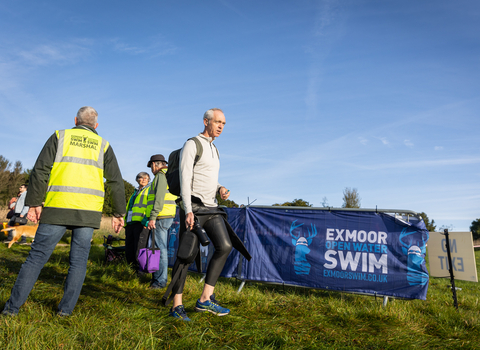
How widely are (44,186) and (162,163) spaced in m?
2.85

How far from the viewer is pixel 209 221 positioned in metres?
3.67

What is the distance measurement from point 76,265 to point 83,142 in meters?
1.19

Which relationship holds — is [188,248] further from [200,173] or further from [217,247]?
[200,173]

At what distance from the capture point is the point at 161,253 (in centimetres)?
559

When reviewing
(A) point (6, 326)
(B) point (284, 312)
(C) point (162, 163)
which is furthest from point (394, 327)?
(C) point (162, 163)

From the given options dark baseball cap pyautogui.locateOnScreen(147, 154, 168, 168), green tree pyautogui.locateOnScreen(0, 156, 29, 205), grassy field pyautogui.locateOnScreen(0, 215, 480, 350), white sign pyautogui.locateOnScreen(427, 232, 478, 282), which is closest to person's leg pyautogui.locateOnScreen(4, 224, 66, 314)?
grassy field pyautogui.locateOnScreen(0, 215, 480, 350)

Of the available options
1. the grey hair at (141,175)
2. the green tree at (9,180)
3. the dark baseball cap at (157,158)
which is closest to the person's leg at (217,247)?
the dark baseball cap at (157,158)

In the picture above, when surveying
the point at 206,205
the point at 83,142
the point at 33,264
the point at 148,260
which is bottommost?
the point at 33,264

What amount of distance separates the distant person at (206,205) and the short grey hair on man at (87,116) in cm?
101

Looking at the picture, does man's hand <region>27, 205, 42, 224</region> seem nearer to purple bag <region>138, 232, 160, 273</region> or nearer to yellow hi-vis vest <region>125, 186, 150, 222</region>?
purple bag <region>138, 232, 160, 273</region>

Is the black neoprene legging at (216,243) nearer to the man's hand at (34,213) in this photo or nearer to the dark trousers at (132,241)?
the man's hand at (34,213)

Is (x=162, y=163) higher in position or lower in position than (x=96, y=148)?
higher

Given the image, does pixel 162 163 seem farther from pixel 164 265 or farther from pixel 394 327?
pixel 394 327

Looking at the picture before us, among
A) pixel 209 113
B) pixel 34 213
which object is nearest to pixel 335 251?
pixel 209 113
